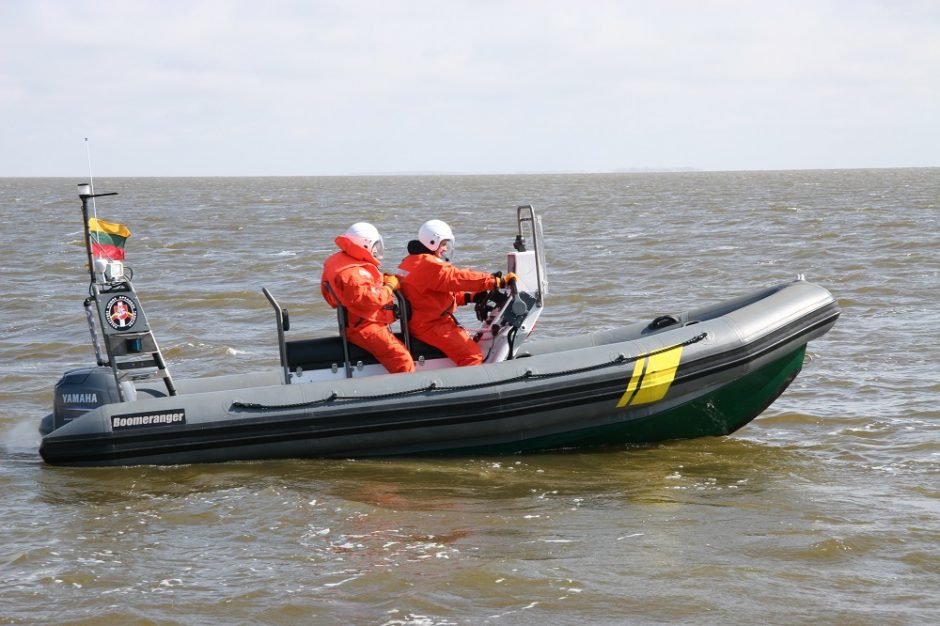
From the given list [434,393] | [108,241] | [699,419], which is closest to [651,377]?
[699,419]

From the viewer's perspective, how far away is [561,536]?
17.8 feet

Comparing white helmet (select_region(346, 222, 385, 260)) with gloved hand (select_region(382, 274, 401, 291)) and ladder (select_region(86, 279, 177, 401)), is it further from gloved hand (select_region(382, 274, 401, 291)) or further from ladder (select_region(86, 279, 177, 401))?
ladder (select_region(86, 279, 177, 401))

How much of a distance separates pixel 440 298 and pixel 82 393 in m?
2.17

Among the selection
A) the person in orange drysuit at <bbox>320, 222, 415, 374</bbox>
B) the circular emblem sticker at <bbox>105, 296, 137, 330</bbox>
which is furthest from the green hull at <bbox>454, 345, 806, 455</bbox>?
the circular emblem sticker at <bbox>105, 296, 137, 330</bbox>

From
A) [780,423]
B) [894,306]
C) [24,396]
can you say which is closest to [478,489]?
[780,423]

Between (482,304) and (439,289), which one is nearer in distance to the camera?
(439,289)

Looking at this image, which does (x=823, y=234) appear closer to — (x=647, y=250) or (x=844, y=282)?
(x=647, y=250)

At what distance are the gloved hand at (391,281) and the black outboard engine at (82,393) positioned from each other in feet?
5.48

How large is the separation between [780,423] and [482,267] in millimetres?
10247

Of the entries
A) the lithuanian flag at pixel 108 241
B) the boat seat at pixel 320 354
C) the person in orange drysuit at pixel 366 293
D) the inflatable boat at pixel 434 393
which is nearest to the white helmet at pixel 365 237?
the person in orange drysuit at pixel 366 293

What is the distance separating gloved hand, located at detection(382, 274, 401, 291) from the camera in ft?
22.5

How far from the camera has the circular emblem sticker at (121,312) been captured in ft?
21.4

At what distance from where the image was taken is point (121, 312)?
655 centimetres

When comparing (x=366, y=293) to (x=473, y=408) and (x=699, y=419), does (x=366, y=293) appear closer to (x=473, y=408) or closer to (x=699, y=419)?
(x=473, y=408)
